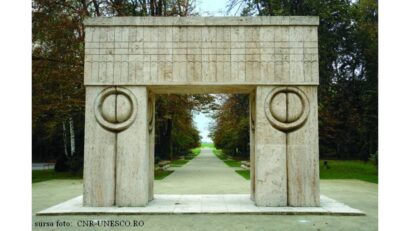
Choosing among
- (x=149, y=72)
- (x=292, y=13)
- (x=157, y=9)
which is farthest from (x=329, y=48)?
(x=149, y=72)

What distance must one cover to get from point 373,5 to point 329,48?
13.5 feet

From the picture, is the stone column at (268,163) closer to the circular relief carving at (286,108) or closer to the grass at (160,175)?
the circular relief carving at (286,108)

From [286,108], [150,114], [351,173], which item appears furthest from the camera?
[351,173]

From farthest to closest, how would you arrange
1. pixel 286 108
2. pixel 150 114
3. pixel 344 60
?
pixel 344 60, pixel 150 114, pixel 286 108

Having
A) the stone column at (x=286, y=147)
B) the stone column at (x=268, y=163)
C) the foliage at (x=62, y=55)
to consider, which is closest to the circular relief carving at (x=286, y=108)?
the stone column at (x=286, y=147)

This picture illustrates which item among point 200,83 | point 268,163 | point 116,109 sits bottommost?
point 268,163

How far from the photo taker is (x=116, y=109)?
35.2 ft

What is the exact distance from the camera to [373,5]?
27.5m

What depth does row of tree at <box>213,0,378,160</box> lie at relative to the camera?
1001 inches

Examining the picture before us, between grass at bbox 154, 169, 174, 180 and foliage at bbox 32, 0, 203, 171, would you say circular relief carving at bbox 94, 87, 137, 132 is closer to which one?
foliage at bbox 32, 0, 203, 171

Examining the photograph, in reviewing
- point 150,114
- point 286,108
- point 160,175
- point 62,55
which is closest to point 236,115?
point 160,175

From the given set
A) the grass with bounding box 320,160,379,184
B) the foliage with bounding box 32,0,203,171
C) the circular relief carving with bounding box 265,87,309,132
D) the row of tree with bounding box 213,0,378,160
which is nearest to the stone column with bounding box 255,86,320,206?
the circular relief carving with bounding box 265,87,309,132

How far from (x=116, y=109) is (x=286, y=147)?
184 inches

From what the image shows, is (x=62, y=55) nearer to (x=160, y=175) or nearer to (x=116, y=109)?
(x=160, y=175)
